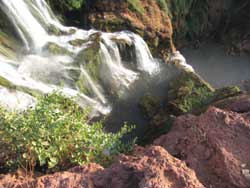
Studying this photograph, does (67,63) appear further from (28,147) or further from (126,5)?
(28,147)

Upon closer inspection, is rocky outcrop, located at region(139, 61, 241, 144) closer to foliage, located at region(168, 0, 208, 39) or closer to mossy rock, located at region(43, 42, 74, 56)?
mossy rock, located at region(43, 42, 74, 56)

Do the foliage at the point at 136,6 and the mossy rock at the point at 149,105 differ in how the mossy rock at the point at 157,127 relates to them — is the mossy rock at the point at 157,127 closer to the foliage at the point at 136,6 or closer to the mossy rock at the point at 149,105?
the mossy rock at the point at 149,105

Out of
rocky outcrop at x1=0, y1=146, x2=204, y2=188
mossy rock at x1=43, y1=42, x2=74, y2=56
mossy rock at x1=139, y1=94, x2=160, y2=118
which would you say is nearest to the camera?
rocky outcrop at x1=0, y1=146, x2=204, y2=188

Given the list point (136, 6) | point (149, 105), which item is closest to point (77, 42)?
point (149, 105)

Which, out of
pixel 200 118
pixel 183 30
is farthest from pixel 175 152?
pixel 183 30

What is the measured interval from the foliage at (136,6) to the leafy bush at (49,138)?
9.77m

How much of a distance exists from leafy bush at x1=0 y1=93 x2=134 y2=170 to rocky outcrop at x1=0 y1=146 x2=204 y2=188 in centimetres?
33

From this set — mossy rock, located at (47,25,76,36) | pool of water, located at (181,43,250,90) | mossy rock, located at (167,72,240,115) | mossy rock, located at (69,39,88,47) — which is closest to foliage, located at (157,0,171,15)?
pool of water, located at (181,43,250,90)

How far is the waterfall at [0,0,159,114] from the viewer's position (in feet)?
32.4

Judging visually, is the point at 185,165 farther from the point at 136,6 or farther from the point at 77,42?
the point at 136,6

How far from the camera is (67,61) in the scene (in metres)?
10.9

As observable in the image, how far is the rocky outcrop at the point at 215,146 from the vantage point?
362 centimetres

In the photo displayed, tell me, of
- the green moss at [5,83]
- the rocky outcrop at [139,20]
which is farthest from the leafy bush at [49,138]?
the rocky outcrop at [139,20]

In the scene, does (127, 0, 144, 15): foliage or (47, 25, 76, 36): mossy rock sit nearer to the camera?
(47, 25, 76, 36): mossy rock
